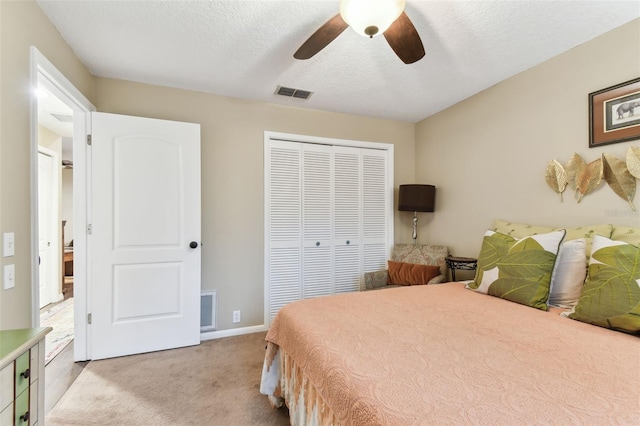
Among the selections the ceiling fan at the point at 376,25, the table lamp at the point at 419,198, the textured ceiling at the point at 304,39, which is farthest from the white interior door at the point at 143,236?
the table lamp at the point at 419,198

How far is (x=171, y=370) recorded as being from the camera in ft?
7.55

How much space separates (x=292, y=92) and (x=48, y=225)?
401 cm

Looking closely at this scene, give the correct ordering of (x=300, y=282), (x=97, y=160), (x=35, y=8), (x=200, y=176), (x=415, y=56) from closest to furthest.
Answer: (x=35, y=8) → (x=415, y=56) → (x=97, y=160) → (x=200, y=176) → (x=300, y=282)

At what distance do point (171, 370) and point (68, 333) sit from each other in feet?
5.41

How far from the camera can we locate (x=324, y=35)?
1633mm

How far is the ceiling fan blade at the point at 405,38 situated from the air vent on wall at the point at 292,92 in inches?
51.0

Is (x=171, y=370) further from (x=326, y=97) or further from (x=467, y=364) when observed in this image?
(x=326, y=97)

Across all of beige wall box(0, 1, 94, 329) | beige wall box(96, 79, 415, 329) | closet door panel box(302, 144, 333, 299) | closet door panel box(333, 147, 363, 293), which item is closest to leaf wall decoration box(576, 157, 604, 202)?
closet door panel box(333, 147, 363, 293)

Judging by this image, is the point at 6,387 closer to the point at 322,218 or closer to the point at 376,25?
the point at 376,25

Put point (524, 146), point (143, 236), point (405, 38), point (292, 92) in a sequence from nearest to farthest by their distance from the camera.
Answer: point (405, 38) → point (524, 146) → point (143, 236) → point (292, 92)

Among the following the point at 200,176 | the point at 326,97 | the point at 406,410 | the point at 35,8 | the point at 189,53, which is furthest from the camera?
the point at 326,97

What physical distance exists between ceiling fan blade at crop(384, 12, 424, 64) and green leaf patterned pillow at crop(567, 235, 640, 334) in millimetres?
1464

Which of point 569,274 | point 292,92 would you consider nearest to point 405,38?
point 292,92

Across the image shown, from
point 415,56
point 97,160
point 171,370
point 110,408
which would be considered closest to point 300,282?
point 171,370
